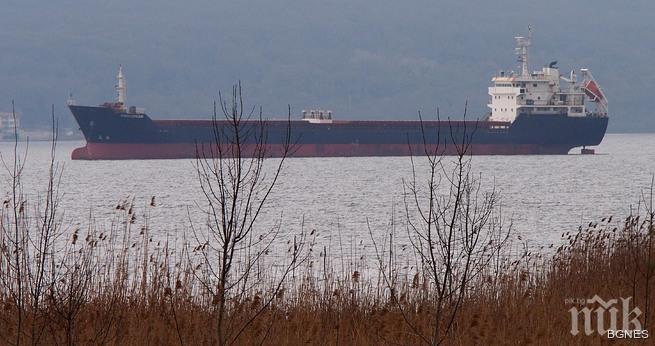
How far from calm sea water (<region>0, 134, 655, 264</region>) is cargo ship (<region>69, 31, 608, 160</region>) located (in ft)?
6.25

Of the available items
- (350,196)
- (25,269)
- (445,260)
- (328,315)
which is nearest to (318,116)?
(350,196)

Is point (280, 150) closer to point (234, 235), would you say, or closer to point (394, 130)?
point (394, 130)

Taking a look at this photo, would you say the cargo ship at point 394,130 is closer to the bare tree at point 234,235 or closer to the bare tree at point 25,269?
the bare tree at point 234,235

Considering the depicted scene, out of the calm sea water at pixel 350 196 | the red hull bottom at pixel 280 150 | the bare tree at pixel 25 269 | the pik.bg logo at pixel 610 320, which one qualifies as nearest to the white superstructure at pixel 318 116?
the red hull bottom at pixel 280 150

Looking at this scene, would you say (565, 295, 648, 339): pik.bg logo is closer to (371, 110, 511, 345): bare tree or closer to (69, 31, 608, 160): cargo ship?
(371, 110, 511, 345): bare tree

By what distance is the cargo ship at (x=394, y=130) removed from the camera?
7419cm

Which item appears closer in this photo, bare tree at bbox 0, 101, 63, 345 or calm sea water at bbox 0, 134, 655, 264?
bare tree at bbox 0, 101, 63, 345

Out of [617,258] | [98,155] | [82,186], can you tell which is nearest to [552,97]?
[98,155]

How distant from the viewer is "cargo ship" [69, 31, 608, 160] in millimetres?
74188

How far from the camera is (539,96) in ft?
274

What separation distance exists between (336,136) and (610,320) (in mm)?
69181

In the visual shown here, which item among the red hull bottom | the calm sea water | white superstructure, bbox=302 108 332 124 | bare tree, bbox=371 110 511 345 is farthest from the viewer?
white superstructure, bbox=302 108 332 124

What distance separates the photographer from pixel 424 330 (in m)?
9.82

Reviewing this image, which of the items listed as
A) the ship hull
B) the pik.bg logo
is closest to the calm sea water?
the ship hull
